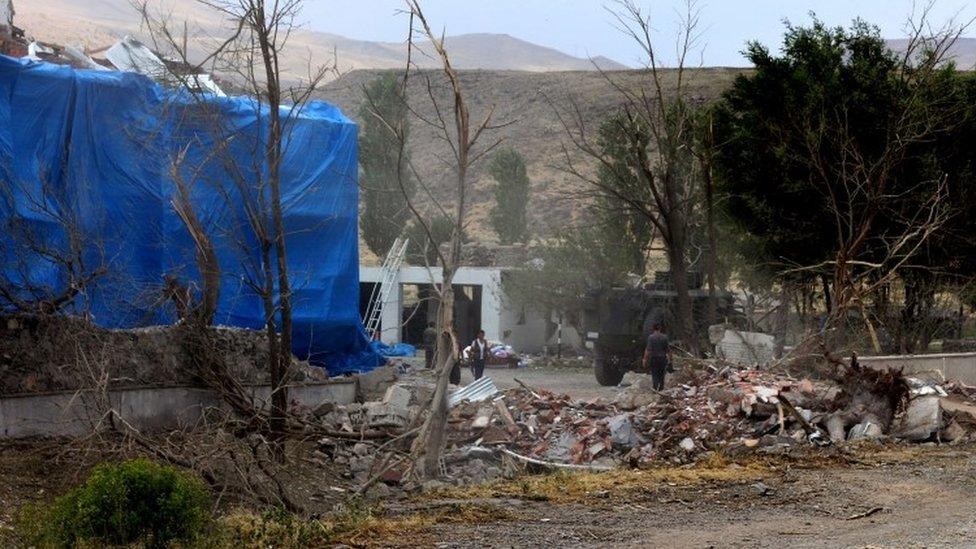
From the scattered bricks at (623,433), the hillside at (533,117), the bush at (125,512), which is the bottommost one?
the scattered bricks at (623,433)

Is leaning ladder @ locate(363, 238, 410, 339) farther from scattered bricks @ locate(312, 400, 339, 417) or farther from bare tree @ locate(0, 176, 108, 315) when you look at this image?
bare tree @ locate(0, 176, 108, 315)

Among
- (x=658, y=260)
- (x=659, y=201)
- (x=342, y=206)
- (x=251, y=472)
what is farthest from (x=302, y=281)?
(x=658, y=260)

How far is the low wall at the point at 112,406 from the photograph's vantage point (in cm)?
1664

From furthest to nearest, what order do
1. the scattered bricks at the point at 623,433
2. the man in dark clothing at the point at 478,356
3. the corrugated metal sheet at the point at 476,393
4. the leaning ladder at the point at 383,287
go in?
the leaning ladder at the point at 383,287
the man in dark clothing at the point at 478,356
the corrugated metal sheet at the point at 476,393
the scattered bricks at the point at 623,433

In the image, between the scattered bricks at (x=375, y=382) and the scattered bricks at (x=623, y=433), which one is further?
the scattered bricks at (x=375, y=382)

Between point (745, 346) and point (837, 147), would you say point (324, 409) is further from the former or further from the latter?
point (837, 147)

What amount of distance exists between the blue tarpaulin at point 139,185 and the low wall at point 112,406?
1391 millimetres

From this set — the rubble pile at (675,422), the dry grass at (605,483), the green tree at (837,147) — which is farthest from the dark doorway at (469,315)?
the dry grass at (605,483)

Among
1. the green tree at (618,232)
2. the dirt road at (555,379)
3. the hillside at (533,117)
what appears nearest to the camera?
the dirt road at (555,379)

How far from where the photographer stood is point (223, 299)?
23.8 meters

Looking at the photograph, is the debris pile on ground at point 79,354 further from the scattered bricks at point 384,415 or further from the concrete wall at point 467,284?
the concrete wall at point 467,284

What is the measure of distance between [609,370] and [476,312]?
681 inches

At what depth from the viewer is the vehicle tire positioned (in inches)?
1141

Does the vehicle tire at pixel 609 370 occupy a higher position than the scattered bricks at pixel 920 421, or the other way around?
the scattered bricks at pixel 920 421
